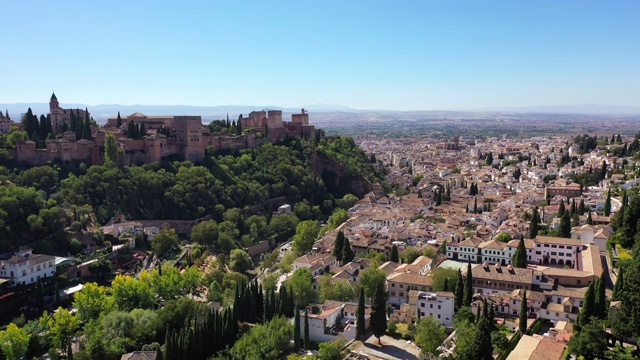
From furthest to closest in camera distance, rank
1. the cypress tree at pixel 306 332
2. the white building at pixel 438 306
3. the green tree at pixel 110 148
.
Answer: the green tree at pixel 110 148 → the white building at pixel 438 306 → the cypress tree at pixel 306 332

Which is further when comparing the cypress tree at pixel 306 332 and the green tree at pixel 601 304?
the cypress tree at pixel 306 332

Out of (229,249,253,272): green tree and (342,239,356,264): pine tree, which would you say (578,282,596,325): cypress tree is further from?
(229,249,253,272): green tree

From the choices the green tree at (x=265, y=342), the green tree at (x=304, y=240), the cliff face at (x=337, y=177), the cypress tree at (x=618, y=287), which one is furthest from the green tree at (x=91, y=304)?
the cliff face at (x=337, y=177)

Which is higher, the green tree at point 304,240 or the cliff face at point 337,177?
the cliff face at point 337,177

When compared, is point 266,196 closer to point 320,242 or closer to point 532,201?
point 320,242

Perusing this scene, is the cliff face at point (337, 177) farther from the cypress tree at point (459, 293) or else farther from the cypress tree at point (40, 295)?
the cypress tree at point (459, 293)

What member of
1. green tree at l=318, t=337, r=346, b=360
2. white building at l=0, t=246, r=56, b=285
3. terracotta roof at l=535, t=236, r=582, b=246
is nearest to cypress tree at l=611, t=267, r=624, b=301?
terracotta roof at l=535, t=236, r=582, b=246

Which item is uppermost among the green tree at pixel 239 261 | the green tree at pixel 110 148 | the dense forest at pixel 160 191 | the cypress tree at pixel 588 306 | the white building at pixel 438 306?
the green tree at pixel 110 148
